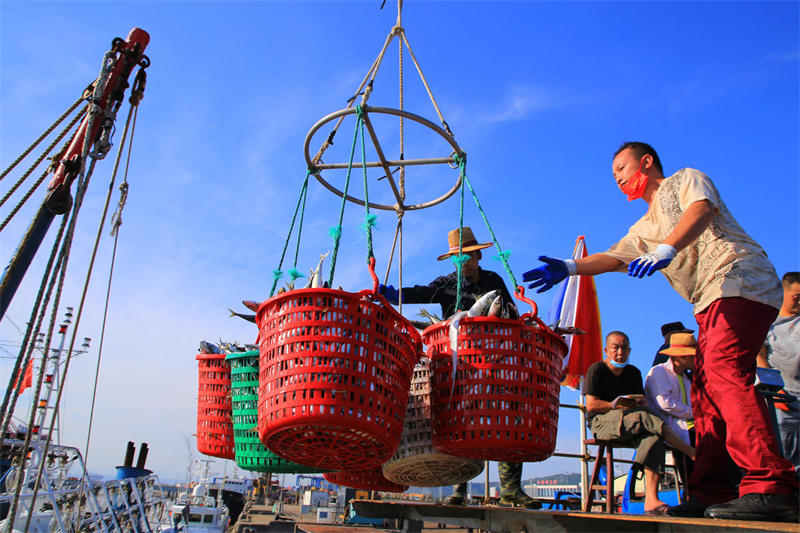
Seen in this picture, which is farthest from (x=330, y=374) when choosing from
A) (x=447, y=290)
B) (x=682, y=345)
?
(x=682, y=345)

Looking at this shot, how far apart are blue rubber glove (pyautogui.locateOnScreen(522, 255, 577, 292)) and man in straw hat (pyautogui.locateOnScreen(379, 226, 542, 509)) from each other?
1.21 meters

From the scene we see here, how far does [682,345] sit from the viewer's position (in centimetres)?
472

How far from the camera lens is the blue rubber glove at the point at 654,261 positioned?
8.21 ft

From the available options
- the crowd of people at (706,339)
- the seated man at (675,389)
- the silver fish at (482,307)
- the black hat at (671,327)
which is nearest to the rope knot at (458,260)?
the crowd of people at (706,339)

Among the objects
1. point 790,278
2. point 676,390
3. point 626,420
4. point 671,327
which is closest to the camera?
point 626,420

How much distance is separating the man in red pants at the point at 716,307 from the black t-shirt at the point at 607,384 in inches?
58.0

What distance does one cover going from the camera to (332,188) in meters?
4.93

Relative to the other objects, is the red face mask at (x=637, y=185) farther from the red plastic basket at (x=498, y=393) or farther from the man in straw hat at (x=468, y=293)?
the man in straw hat at (x=468, y=293)

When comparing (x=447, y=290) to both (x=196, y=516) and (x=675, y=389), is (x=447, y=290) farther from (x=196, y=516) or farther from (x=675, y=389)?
(x=196, y=516)

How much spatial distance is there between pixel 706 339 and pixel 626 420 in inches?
61.9

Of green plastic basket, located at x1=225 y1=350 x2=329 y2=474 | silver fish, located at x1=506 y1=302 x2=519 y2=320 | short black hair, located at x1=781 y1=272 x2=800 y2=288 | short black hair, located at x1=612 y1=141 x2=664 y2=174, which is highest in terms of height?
short black hair, located at x1=612 y1=141 x2=664 y2=174

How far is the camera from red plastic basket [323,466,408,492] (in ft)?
13.9

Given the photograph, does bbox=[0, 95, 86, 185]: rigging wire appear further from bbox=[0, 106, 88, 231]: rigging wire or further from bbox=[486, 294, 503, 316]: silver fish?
bbox=[486, 294, 503, 316]: silver fish

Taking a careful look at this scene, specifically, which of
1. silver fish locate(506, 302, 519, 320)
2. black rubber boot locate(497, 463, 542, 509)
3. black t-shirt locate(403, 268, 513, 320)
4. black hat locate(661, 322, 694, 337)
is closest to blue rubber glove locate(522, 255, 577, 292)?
silver fish locate(506, 302, 519, 320)
